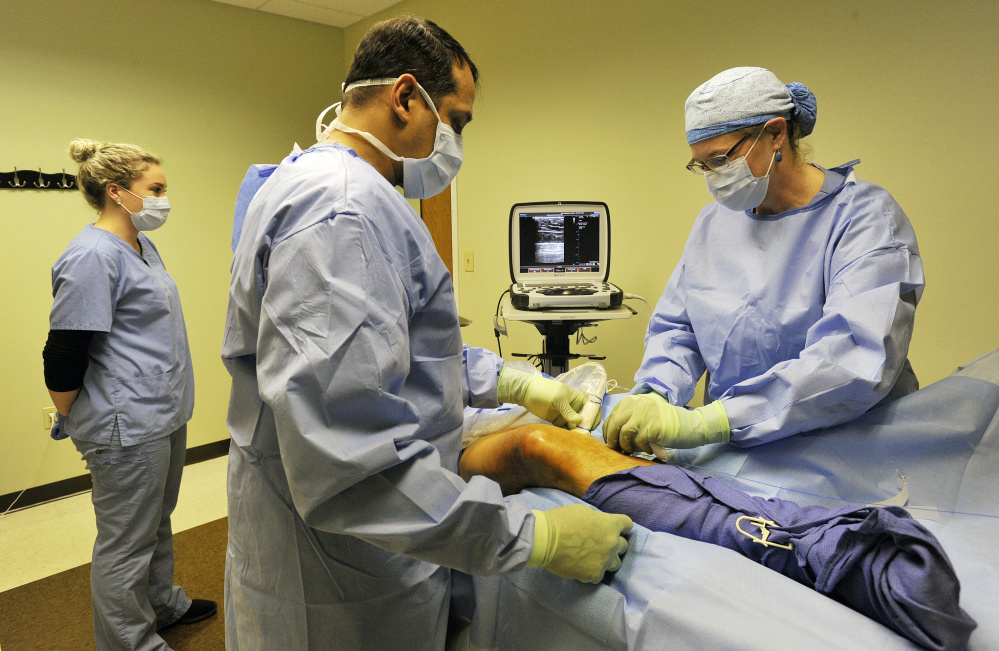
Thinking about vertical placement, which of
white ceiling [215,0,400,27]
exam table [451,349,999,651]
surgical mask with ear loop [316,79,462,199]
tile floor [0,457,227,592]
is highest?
white ceiling [215,0,400,27]

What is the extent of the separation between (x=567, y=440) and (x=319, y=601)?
605 mm

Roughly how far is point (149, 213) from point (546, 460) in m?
1.53

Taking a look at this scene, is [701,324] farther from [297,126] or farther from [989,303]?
[297,126]

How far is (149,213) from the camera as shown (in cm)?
203

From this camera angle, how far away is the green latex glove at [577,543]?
875 mm

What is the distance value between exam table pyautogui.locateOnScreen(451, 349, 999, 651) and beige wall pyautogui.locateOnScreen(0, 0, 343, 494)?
2.87 m

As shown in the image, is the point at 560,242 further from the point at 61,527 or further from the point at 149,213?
the point at 61,527

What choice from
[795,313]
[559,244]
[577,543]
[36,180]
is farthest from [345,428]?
[36,180]

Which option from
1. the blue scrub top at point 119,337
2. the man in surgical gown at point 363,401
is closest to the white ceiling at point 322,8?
the blue scrub top at point 119,337

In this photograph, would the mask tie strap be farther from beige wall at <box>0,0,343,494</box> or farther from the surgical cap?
beige wall at <box>0,0,343,494</box>

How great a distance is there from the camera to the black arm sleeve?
1.75 meters

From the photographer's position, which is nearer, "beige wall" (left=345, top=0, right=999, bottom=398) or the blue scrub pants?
the blue scrub pants

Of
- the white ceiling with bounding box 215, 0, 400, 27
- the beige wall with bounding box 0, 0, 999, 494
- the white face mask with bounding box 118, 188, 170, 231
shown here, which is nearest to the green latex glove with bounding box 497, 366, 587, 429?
the beige wall with bounding box 0, 0, 999, 494

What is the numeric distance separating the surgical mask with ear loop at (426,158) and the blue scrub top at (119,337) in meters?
1.07
